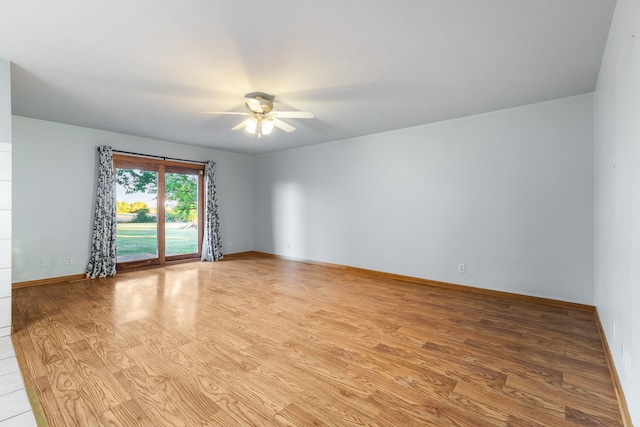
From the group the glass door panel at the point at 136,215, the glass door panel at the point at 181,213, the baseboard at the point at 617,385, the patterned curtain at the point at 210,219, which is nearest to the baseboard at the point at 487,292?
the baseboard at the point at 617,385

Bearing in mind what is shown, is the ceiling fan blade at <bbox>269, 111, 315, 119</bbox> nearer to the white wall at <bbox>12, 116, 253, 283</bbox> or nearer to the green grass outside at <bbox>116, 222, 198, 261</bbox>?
the white wall at <bbox>12, 116, 253, 283</bbox>

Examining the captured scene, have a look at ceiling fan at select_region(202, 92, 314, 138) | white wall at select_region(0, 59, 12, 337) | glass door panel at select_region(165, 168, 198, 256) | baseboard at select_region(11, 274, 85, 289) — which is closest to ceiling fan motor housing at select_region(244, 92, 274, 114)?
ceiling fan at select_region(202, 92, 314, 138)

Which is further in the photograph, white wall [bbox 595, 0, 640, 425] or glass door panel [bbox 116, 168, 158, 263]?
glass door panel [bbox 116, 168, 158, 263]

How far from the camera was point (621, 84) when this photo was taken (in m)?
1.82

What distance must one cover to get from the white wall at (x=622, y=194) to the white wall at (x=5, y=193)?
15.1ft

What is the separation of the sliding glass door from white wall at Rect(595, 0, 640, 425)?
21.1ft

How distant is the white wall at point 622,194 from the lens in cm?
145

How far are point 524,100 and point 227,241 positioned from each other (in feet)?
20.5

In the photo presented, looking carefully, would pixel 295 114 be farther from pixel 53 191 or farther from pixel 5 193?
pixel 53 191

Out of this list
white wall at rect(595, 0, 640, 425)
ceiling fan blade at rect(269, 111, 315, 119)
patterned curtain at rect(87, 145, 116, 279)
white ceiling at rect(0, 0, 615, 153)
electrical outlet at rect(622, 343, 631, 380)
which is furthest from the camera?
patterned curtain at rect(87, 145, 116, 279)

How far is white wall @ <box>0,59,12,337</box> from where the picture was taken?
256 centimetres

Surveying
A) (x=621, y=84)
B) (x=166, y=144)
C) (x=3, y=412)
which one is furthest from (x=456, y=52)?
(x=166, y=144)

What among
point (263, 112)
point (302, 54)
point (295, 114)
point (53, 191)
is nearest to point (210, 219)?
point (53, 191)

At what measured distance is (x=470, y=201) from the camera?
13.4ft
